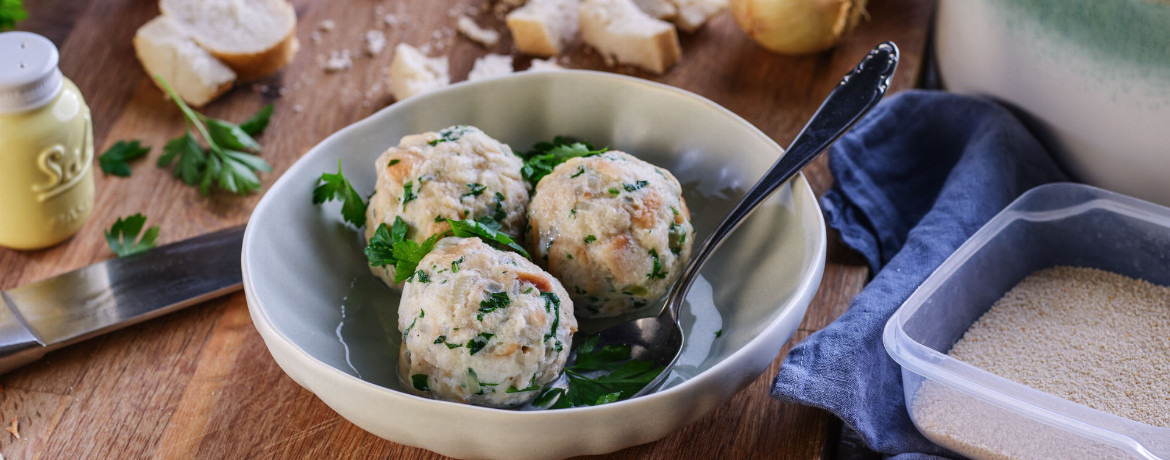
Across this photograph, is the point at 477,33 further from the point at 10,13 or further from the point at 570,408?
the point at 570,408

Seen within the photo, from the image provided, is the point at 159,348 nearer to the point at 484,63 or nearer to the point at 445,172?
the point at 445,172

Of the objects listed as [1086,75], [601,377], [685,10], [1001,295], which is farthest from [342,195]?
[1086,75]

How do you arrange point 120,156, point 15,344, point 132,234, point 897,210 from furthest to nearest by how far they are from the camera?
1. point 120,156
2. point 897,210
3. point 132,234
4. point 15,344

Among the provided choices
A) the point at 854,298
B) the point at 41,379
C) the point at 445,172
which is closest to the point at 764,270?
the point at 854,298

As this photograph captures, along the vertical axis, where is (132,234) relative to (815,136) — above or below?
below

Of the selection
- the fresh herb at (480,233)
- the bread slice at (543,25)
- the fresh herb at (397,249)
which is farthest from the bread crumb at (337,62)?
the fresh herb at (480,233)

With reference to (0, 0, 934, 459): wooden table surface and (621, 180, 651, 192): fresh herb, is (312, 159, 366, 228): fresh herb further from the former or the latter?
(621, 180, 651, 192): fresh herb
